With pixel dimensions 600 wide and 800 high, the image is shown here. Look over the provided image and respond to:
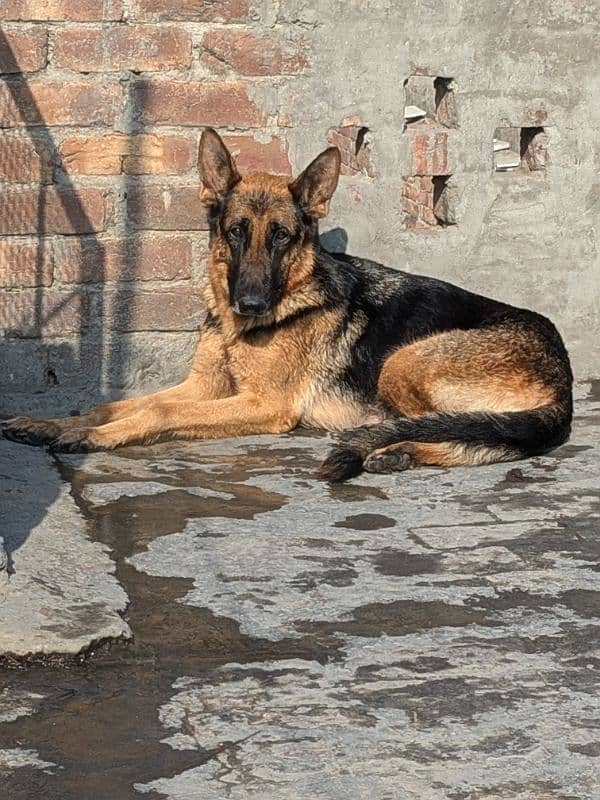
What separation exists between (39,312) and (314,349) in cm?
131

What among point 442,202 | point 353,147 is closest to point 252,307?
point 353,147

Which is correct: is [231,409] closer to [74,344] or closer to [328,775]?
[74,344]

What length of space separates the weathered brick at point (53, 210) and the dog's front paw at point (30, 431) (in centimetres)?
96

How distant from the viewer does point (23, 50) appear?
6258 millimetres

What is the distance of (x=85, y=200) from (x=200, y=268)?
25.4 inches

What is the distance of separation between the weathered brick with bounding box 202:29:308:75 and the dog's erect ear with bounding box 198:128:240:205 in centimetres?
42

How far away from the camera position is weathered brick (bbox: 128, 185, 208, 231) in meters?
6.57

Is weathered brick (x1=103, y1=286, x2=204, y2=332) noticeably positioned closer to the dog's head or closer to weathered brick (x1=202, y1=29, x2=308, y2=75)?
the dog's head

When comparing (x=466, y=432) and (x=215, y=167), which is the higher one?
(x=215, y=167)

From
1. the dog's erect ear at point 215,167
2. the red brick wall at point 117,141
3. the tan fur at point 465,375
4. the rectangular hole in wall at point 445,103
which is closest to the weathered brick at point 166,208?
the red brick wall at point 117,141

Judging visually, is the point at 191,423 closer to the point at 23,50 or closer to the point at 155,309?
the point at 155,309

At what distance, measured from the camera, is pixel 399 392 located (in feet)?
20.8

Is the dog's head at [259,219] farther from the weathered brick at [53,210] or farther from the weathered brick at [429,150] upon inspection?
the weathered brick at [429,150]

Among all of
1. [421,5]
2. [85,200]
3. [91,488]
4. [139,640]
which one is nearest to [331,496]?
[91,488]
